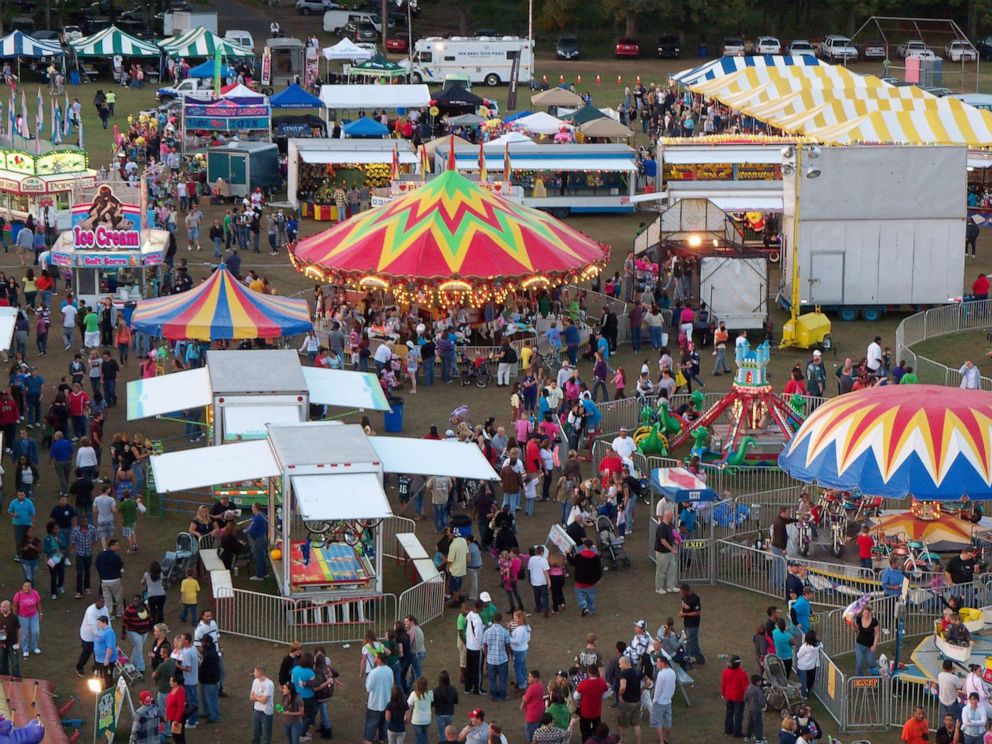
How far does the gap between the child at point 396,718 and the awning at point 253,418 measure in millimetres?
7519

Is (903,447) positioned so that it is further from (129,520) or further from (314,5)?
(314,5)

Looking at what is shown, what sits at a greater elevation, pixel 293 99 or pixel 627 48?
pixel 627 48

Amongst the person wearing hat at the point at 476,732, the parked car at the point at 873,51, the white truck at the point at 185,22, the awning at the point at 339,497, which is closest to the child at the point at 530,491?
the awning at the point at 339,497

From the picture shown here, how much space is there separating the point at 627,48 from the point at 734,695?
209 ft

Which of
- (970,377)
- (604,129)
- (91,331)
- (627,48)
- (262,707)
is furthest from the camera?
(627,48)

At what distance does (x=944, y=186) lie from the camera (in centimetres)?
3825

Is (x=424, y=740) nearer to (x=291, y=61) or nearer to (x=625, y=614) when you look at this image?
(x=625, y=614)

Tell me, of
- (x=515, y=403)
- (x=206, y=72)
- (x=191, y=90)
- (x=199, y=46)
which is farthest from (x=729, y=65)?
(x=515, y=403)

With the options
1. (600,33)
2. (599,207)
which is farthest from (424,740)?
(600,33)

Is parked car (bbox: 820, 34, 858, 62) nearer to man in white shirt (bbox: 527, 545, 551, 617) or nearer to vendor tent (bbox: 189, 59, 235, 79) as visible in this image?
vendor tent (bbox: 189, 59, 235, 79)

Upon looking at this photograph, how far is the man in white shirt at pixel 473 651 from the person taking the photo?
20.7 meters

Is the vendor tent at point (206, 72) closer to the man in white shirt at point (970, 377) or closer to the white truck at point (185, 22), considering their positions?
the white truck at point (185, 22)

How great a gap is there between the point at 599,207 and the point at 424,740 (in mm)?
31849

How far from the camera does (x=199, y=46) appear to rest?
71.9 metres
